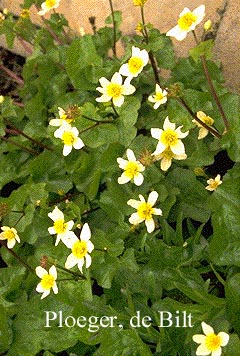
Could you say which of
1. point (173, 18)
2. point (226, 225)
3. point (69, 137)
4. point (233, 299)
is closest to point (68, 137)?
point (69, 137)

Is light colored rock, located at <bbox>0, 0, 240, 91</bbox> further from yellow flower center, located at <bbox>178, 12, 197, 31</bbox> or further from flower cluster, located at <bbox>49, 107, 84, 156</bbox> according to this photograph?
flower cluster, located at <bbox>49, 107, 84, 156</bbox>

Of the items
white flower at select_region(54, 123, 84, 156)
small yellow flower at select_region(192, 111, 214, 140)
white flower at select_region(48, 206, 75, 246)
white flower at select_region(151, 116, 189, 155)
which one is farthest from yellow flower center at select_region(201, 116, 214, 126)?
white flower at select_region(48, 206, 75, 246)

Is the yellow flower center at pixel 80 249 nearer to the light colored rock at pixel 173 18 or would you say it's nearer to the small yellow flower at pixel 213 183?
the small yellow flower at pixel 213 183

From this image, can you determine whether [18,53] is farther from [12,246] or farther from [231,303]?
[231,303]

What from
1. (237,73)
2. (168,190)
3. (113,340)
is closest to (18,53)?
(237,73)

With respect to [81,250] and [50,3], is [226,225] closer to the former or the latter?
[81,250]

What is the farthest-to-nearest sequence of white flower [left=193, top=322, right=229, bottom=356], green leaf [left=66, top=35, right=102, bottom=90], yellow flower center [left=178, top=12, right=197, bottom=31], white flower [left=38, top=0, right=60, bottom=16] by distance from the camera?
white flower [left=38, top=0, right=60, bottom=16], green leaf [left=66, top=35, right=102, bottom=90], yellow flower center [left=178, top=12, right=197, bottom=31], white flower [left=193, top=322, right=229, bottom=356]
